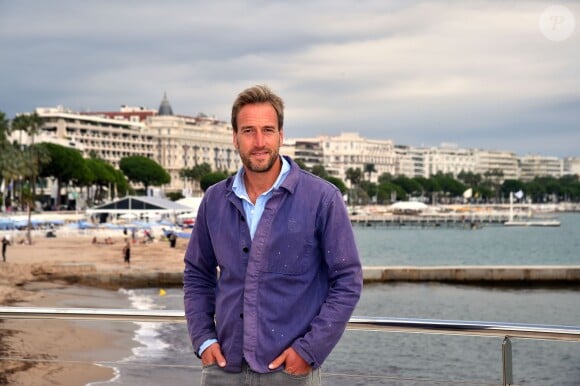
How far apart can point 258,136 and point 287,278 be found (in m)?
0.46

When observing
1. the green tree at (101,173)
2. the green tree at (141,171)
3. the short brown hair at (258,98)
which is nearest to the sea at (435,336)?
the short brown hair at (258,98)

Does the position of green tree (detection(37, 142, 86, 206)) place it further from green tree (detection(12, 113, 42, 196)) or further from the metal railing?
the metal railing

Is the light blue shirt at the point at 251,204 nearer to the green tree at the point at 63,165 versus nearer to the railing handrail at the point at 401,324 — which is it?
the railing handrail at the point at 401,324

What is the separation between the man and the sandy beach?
124cm

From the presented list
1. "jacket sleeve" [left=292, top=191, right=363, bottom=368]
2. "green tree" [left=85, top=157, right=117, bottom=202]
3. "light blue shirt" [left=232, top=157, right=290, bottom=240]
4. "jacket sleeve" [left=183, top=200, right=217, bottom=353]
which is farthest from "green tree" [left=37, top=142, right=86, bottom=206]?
"jacket sleeve" [left=292, top=191, right=363, bottom=368]

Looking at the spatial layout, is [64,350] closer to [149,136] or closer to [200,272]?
[200,272]

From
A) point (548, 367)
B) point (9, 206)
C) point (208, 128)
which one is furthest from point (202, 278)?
point (208, 128)

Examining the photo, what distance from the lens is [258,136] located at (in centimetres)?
294

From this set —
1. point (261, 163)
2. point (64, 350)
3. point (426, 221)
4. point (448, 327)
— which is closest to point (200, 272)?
point (261, 163)

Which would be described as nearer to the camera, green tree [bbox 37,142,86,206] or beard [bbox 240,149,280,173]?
beard [bbox 240,149,280,173]

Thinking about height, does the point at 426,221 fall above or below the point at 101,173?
below

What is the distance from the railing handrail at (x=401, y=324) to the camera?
3221mm

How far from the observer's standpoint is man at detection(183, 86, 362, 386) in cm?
284

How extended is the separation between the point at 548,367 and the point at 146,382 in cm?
173
